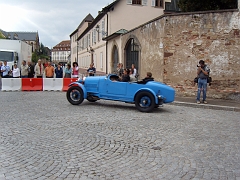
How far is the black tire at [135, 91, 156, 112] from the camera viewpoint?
8836 millimetres

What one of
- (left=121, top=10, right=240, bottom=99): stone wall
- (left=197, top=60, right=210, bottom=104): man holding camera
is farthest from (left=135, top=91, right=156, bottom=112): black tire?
(left=121, top=10, right=240, bottom=99): stone wall

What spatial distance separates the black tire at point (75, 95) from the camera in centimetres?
991

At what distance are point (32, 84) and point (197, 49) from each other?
28.8 feet

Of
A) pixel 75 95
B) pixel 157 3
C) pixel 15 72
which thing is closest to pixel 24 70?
pixel 15 72

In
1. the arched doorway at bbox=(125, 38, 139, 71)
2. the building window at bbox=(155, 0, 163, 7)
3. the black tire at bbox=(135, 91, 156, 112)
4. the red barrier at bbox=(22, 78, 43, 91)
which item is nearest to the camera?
the black tire at bbox=(135, 91, 156, 112)

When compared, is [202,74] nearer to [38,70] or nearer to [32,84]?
[32,84]

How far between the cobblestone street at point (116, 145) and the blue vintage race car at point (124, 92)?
557 millimetres

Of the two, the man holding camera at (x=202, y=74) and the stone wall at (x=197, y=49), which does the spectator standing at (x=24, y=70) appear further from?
the man holding camera at (x=202, y=74)

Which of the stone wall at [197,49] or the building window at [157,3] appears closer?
the stone wall at [197,49]

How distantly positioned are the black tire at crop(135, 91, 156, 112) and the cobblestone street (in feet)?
1.43

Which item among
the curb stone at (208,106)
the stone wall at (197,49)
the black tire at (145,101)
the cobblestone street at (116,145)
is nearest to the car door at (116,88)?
the black tire at (145,101)

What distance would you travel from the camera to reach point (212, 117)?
8.45 meters

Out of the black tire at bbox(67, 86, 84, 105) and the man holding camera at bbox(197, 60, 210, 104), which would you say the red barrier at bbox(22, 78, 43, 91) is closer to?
the black tire at bbox(67, 86, 84, 105)

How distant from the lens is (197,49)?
40.1 ft
